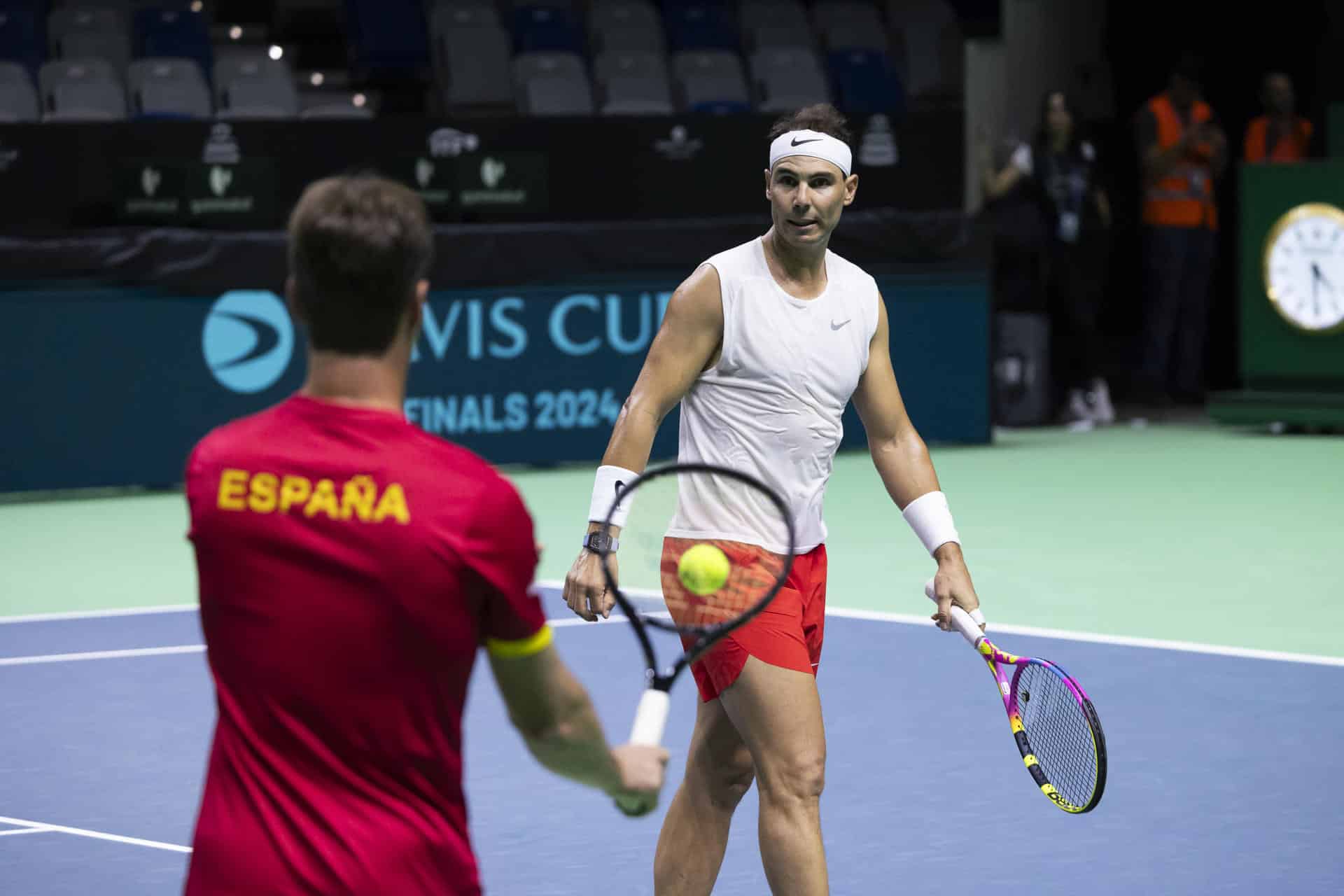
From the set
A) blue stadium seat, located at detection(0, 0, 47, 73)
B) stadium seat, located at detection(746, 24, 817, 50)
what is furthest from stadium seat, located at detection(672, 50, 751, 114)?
blue stadium seat, located at detection(0, 0, 47, 73)

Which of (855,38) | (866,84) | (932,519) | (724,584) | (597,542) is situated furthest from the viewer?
(855,38)

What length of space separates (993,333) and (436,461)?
1274 centimetres

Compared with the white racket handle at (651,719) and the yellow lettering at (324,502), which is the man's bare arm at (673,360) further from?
the yellow lettering at (324,502)

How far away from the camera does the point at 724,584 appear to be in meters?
4.24

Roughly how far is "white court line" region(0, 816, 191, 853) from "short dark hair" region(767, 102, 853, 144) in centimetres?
245

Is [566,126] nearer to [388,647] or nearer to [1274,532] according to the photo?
[1274,532]

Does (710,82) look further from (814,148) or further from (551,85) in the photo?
(814,148)

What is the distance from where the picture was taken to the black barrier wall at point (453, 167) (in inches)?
559

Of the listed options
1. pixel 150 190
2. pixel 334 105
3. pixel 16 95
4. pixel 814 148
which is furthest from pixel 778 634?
pixel 334 105

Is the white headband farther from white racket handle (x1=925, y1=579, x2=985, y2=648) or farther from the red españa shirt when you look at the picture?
the red españa shirt

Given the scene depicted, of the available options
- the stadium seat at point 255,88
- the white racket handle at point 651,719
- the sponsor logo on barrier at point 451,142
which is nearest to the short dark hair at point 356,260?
the white racket handle at point 651,719

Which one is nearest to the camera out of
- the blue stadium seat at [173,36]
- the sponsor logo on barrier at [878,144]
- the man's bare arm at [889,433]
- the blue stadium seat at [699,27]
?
the man's bare arm at [889,433]

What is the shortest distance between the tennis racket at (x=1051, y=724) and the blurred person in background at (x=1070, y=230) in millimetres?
11859

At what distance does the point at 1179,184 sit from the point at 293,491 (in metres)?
14.8
